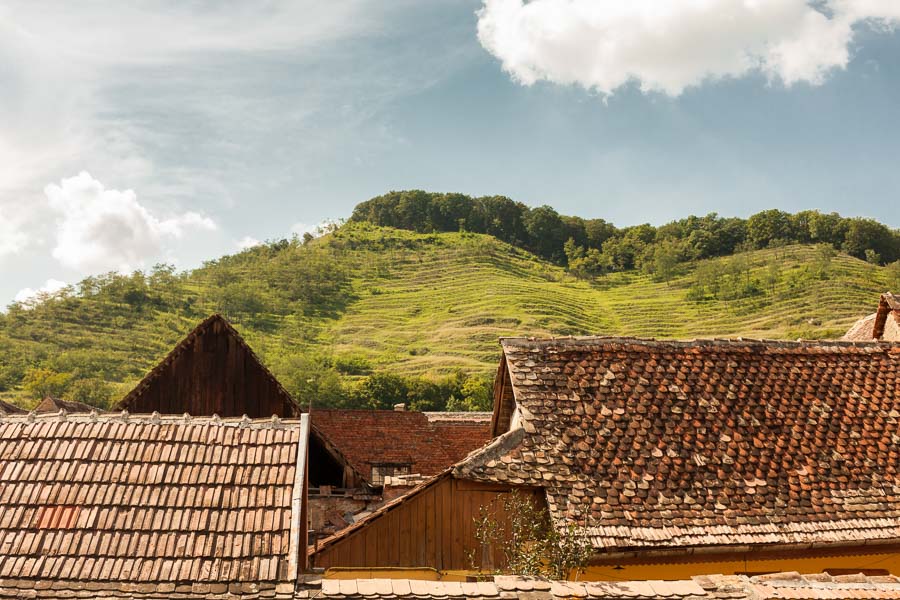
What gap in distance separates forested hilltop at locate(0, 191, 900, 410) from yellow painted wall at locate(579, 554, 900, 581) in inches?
1628

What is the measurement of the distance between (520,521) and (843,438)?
5.79 m

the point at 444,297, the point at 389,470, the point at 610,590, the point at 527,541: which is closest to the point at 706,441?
the point at 527,541

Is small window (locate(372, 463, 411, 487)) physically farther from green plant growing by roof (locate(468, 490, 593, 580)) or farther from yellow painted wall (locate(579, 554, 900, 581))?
yellow painted wall (locate(579, 554, 900, 581))

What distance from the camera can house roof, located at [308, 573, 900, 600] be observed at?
6.53m

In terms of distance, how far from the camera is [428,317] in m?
83.2

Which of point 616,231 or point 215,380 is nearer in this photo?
point 215,380

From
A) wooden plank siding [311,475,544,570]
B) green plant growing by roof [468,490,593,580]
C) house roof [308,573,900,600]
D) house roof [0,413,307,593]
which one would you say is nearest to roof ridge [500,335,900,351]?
wooden plank siding [311,475,544,570]

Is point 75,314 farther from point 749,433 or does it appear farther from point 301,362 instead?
point 749,433

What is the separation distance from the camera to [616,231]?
376 feet

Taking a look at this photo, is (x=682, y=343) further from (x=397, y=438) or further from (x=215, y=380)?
(x=397, y=438)

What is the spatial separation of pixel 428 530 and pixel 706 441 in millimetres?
4592

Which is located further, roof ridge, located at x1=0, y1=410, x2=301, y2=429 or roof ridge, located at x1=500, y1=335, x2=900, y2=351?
roof ridge, located at x1=500, y1=335, x2=900, y2=351

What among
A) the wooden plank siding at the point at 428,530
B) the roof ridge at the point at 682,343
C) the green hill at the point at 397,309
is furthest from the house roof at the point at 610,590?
the green hill at the point at 397,309

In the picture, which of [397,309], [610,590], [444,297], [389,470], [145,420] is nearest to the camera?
[610,590]
